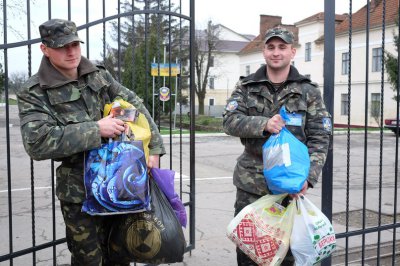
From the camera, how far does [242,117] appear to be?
2535 millimetres

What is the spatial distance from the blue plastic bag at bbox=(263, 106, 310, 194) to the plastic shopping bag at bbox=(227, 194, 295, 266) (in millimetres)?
117

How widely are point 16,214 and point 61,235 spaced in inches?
49.4

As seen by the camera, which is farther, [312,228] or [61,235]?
[61,235]

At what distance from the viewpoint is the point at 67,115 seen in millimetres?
2207

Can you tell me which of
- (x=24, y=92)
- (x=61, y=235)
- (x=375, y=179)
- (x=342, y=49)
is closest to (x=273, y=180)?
(x=24, y=92)

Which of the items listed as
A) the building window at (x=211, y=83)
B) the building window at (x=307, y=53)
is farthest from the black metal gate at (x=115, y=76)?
the building window at (x=211, y=83)

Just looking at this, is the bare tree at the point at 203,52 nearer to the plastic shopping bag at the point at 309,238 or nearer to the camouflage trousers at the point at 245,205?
the camouflage trousers at the point at 245,205

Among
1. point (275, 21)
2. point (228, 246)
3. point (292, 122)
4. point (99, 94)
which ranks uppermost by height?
point (275, 21)

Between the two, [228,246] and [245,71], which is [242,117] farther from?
[245,71]

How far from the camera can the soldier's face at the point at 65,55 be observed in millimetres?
2170

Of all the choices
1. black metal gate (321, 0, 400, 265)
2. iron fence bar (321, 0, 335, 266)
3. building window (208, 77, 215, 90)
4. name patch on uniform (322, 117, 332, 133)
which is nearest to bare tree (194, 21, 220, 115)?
building window (208, 77, 215, 90)

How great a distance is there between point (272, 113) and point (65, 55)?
48.5 inches

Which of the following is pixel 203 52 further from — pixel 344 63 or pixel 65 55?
pixel 65 55

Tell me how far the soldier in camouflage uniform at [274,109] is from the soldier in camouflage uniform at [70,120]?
1.85 ft
